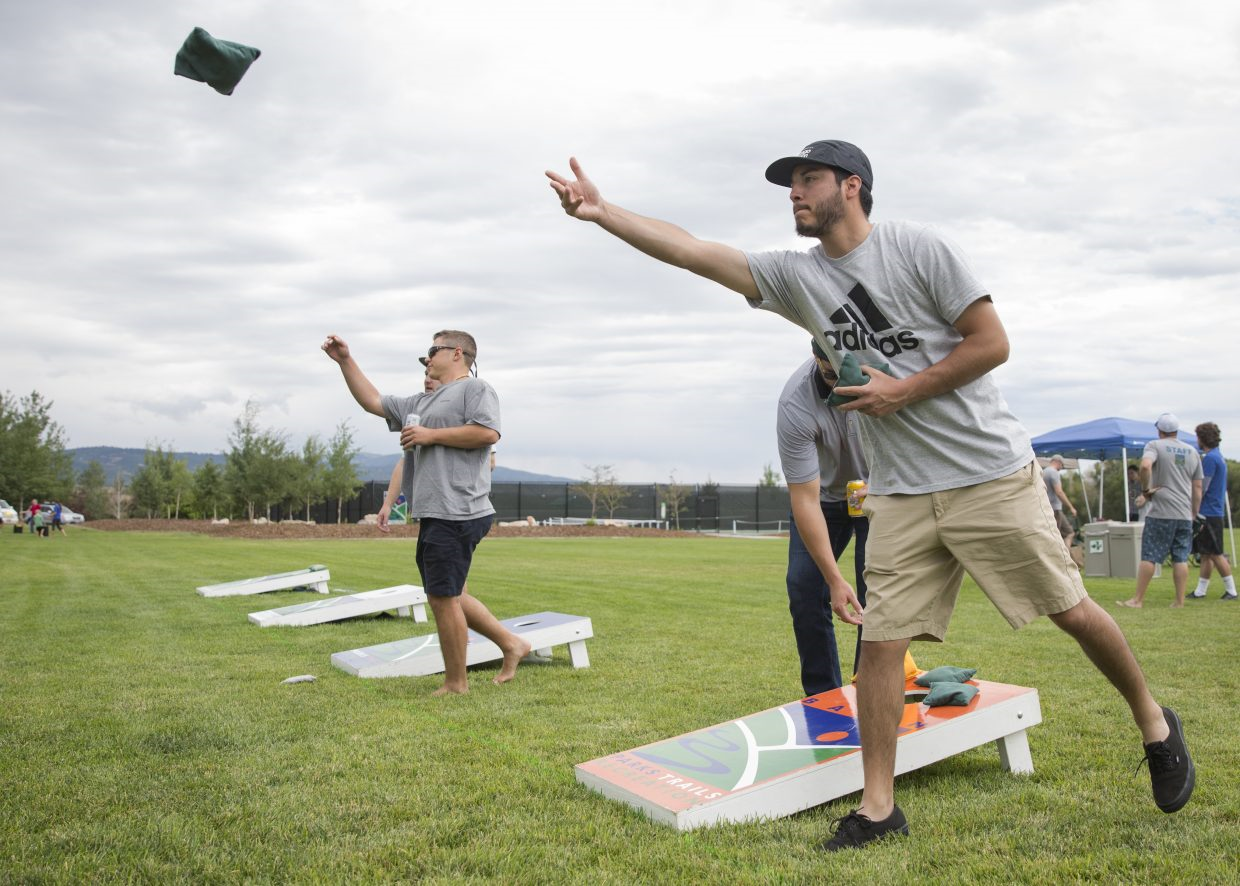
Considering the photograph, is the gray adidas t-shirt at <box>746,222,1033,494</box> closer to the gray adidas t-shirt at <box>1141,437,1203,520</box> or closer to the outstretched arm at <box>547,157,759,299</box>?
the outstretched arm at <box>547,157,759,299</box>

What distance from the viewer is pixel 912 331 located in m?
3.20

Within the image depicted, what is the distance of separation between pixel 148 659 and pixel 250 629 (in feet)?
6.11

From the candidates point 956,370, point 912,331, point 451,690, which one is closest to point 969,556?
point 956,370

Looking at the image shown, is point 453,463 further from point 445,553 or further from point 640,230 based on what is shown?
point 640,230

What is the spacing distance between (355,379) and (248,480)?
40422mm

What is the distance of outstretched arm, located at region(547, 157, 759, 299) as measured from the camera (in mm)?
3191

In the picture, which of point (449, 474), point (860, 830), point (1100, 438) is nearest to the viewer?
point (860, 830)

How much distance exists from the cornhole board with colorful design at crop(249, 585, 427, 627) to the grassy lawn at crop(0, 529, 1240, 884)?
0.35 metres

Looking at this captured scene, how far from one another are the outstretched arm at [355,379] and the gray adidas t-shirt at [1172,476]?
8.42 metres

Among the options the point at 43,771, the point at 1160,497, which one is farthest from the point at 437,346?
the point at 1160,497

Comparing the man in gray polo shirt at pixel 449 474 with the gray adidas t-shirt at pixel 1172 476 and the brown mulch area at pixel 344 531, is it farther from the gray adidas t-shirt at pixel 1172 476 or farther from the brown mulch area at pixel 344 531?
the brown mulch area at pixel 344 531

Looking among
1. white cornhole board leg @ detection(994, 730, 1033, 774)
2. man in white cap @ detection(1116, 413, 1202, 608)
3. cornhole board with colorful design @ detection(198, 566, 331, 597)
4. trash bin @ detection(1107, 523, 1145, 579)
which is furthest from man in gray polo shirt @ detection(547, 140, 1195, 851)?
trash bin @ detection(1107, 523, 1145, 579)

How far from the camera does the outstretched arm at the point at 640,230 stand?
3191 millimetres

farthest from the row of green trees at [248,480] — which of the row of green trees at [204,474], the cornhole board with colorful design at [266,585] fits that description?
the cornhole board with colorful design at [266,585]
